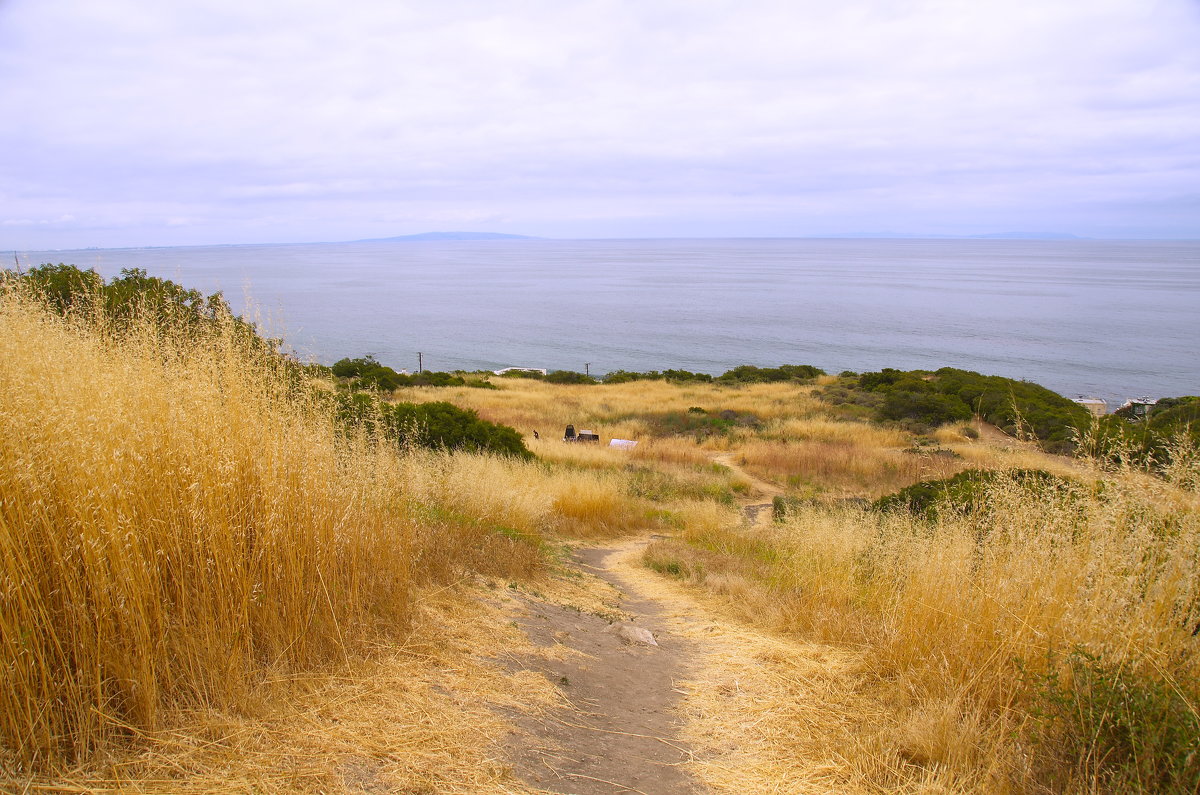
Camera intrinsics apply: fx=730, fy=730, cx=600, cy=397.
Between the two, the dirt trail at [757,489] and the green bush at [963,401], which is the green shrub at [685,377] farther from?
the dirt trail at [757,489]

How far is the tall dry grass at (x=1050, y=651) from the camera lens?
10.1ft

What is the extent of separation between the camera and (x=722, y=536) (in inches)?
439

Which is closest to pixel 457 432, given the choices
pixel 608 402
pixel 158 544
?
pixel 158 544

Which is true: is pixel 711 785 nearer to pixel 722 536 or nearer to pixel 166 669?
pixel 166 669

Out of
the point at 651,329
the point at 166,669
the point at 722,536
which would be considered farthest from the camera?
the point at 651,329

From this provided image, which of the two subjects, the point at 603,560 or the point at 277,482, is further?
the point at 603,560

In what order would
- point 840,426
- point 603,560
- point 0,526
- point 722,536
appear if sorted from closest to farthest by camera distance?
point 0,526, point 603,560, point 722,536, point 840,426

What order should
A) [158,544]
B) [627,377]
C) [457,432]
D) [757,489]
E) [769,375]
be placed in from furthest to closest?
[769,375]
[627,377]
[757,489]
[457,432]
[158,544]

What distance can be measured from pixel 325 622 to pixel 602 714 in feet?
5.40

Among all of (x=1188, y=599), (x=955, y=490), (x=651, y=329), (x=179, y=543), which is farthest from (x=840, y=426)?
(x=651, y=329)

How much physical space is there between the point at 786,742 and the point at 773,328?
83.8 metres

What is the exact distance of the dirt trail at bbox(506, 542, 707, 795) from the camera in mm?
3445

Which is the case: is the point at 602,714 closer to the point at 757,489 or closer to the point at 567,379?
the point at 757,489

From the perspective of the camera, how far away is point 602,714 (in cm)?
423
